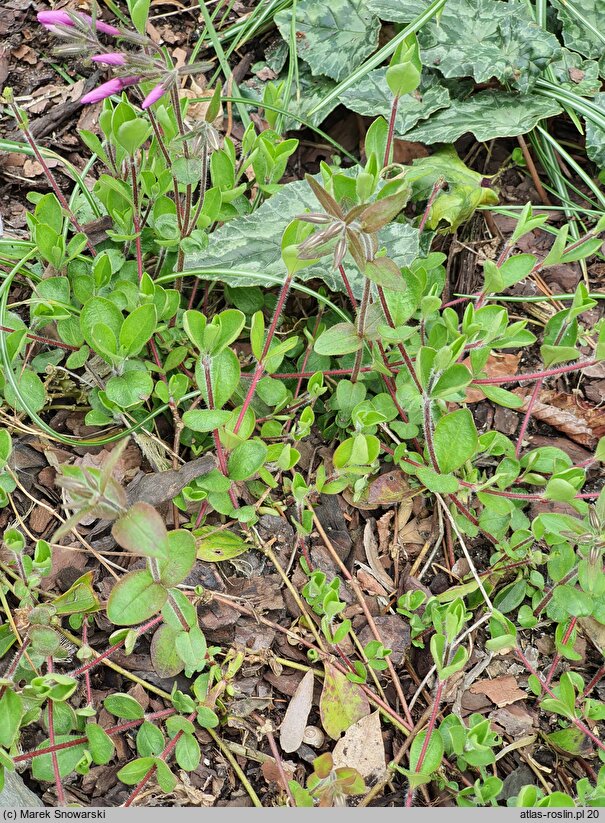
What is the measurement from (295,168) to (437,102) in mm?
539

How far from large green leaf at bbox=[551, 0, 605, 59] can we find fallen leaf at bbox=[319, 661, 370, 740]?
2322 mm

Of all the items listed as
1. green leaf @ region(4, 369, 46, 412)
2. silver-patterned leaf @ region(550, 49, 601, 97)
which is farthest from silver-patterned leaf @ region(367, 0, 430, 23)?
green leaf @ region(4, 369, 46, 412)

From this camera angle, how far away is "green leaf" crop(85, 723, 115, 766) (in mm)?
1596

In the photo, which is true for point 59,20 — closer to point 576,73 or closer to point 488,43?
point 488,43

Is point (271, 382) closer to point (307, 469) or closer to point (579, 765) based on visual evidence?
point (307, 469)

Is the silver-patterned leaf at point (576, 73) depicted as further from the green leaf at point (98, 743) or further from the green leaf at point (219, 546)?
the green leaf at point (98, 743)

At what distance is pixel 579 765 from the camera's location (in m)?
1.83

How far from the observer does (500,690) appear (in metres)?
1.87

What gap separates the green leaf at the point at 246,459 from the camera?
5.80ft

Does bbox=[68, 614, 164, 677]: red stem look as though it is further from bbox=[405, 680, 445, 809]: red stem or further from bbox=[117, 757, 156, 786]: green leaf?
bbox=[405, 680, 445, 809]: red stem

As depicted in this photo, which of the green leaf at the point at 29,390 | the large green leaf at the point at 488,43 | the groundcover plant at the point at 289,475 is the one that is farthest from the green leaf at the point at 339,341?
the large green leaf at the point at 488,43

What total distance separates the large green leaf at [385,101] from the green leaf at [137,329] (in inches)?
44.5

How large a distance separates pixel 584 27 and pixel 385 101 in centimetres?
82

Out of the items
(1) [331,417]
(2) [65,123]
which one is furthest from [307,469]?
(2) [65,123]
